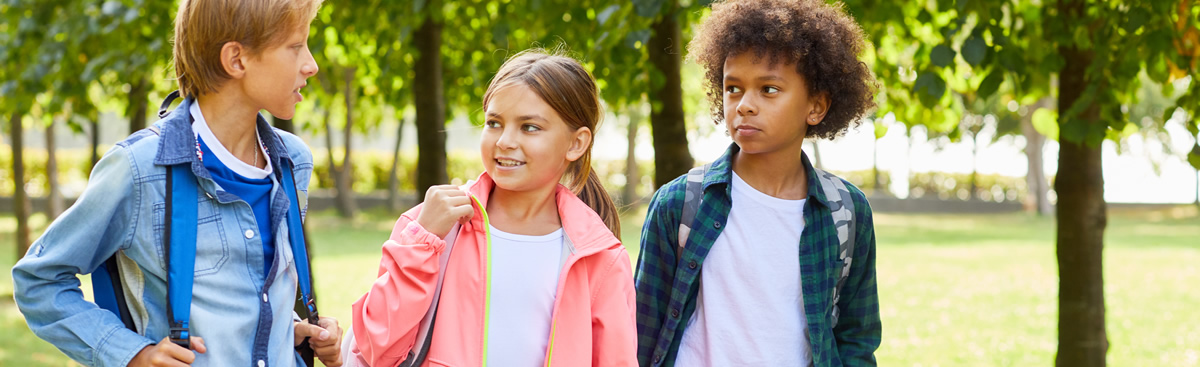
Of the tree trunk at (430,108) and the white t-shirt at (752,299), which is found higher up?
the tree trunk at (430,108)

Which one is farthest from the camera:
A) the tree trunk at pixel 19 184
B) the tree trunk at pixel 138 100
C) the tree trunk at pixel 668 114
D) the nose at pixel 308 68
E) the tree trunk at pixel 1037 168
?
the tree trunk at pixel 1037 168

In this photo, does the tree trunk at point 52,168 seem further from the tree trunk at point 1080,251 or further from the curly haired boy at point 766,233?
the curly haired boy at point 766,233

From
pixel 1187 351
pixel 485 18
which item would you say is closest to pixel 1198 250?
pixel 1187 351

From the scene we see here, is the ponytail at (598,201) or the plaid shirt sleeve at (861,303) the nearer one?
the ponytail at (598,201)

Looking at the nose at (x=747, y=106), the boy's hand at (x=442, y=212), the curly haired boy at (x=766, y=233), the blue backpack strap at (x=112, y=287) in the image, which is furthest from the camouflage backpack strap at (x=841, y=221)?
the blue backpack strap at (x=112, y=287)

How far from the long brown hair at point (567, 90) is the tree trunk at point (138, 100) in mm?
4255

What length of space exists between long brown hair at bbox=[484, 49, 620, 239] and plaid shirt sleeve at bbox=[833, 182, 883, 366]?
627mm

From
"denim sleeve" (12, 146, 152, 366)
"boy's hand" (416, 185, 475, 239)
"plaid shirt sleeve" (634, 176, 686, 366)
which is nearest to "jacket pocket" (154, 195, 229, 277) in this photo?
"denim sleeve" (12, 146, 152, 366)

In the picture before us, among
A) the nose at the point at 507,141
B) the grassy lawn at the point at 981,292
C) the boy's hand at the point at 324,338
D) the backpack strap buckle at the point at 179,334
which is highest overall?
the nose at the point at 507,141

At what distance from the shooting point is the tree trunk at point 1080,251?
4184 millimetres

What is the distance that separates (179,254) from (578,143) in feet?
2.74

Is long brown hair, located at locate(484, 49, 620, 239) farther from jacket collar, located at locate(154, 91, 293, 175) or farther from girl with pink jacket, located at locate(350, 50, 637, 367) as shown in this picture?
jacket collar, located at locate(154, 91, 293, 175)

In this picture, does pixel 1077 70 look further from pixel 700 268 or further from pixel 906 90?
pixel 700 268

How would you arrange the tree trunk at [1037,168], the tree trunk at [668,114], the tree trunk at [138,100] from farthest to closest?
the tree trunk at [1037,168] < the tree trunk at [138,100] < the tree trunk at [668,114]
